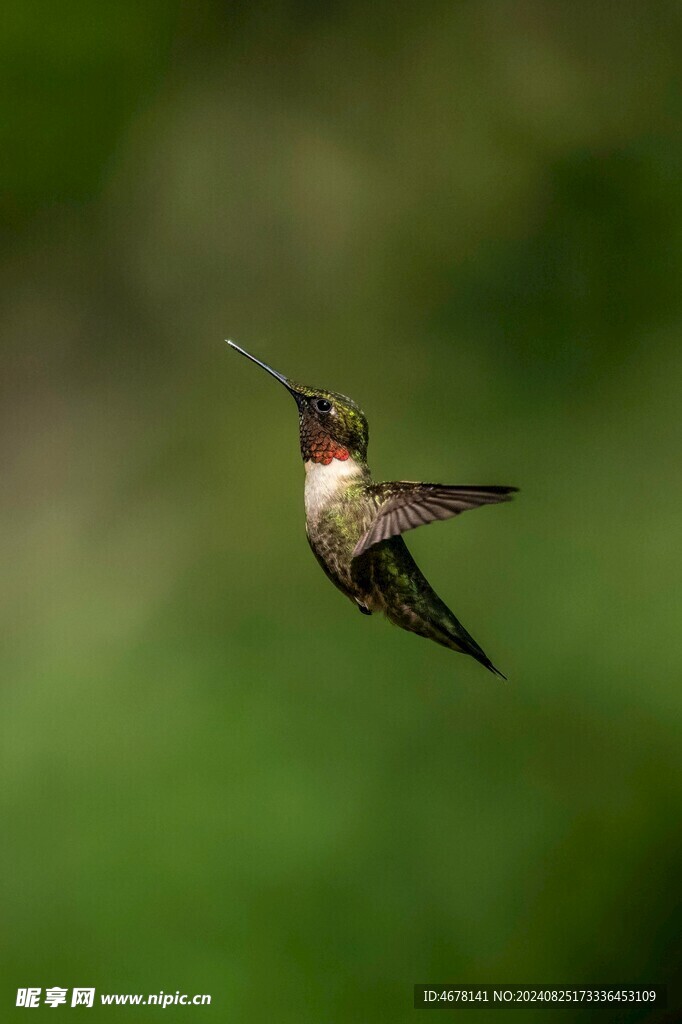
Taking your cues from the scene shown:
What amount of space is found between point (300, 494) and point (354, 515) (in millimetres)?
3176

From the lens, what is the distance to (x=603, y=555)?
4.01m

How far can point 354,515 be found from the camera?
115cm

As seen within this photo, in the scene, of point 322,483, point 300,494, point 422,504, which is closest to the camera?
point 422,504

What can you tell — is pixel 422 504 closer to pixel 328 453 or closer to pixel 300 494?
pixel 328 453

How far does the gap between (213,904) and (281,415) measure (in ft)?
6.80

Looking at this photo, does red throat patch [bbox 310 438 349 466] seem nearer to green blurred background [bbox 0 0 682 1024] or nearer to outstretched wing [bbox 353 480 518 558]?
outstretched wing [bbox 353 480 518 558]

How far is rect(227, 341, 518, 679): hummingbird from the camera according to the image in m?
1.11

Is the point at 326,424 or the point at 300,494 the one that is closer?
the point at 326,424

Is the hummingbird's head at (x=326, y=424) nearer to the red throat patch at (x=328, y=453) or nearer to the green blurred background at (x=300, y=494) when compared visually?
the red throat patch at (x=328, y=453)

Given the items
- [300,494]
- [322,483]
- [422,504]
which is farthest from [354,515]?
[300,494]

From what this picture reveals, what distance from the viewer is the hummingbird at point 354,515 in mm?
1109

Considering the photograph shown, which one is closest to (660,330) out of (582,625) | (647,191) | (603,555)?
(647,191)

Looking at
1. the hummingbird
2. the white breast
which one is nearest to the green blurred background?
the hummingbird

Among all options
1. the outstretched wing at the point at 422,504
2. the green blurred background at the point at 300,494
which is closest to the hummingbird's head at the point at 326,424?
the outstretched wing at the point at 422,504
